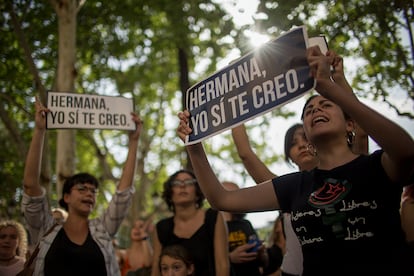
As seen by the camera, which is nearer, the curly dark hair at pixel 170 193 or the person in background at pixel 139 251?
the curly dark hair at pixel 170 193

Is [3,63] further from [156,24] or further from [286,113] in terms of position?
[286,113]

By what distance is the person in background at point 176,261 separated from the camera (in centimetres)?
338

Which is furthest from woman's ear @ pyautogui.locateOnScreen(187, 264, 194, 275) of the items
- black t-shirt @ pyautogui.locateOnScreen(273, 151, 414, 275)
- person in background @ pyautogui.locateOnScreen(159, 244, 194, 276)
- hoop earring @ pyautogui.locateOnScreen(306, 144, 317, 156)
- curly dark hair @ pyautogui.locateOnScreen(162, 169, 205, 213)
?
black t-shirt @ pyautogui.locateOnScreen(273, 151, 414, 275)

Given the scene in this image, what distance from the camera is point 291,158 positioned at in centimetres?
321

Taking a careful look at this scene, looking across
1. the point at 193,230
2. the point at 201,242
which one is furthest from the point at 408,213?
the point at 193,230

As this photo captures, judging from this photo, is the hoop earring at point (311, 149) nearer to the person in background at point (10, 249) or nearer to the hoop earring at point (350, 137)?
the hoop earring at point (350, 137)

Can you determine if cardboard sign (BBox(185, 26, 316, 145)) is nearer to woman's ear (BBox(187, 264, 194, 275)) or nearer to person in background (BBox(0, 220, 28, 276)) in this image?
woman's ear (BBox(187, 264, 194, 275))

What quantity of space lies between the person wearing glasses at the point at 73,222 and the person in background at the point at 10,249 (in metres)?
0.42

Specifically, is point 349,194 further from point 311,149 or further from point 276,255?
point 276,255

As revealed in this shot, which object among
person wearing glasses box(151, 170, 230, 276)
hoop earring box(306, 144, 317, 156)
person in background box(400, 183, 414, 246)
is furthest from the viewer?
person wearing glasses box(151, 170, 230, 276)

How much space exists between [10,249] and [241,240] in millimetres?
2174

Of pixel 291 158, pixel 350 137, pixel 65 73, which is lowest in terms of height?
pixel 350 137

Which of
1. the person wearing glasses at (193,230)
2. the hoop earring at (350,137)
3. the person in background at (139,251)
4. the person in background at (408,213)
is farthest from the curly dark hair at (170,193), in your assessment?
the person in background at (408,213)

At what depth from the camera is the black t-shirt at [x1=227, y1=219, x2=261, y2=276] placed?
3998mm
